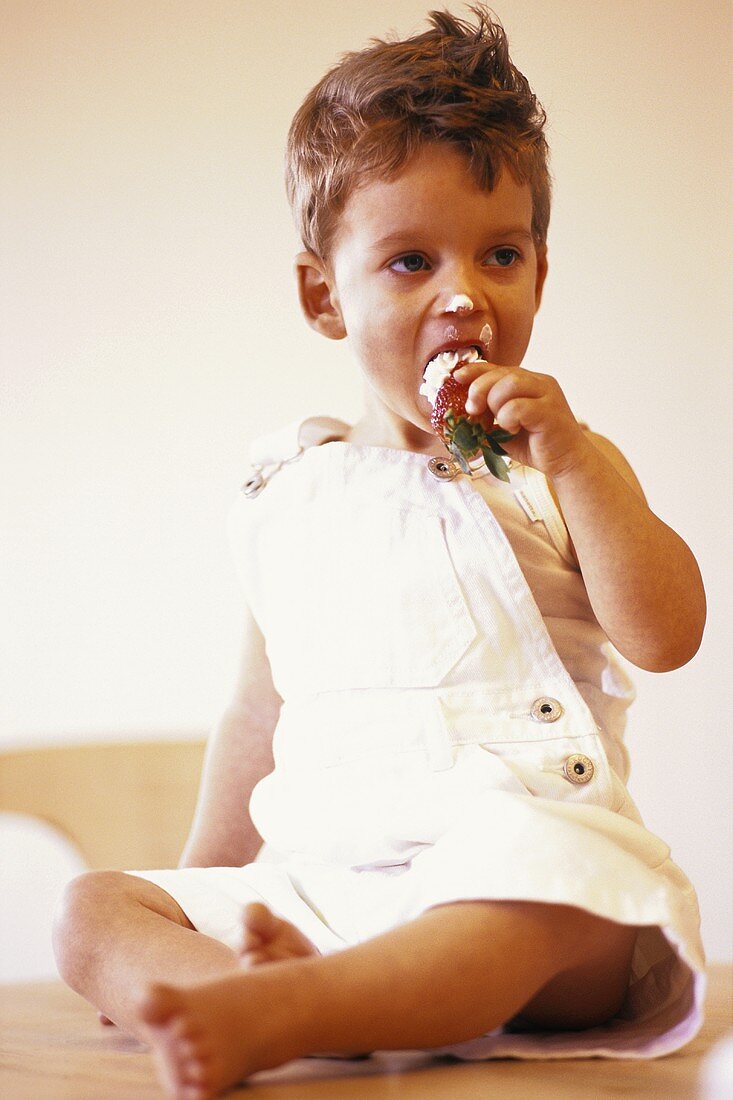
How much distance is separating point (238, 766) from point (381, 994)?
0.49 meters

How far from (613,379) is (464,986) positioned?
52.6 inches

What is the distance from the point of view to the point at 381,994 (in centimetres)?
52

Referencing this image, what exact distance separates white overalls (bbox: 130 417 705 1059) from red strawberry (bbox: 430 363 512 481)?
3.8 inches

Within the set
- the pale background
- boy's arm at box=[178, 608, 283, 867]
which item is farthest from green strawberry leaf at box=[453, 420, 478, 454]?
the pale background

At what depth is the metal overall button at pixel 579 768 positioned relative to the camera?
0.74 meters

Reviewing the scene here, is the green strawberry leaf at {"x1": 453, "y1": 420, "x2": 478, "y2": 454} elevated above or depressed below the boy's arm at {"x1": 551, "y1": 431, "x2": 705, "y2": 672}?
above

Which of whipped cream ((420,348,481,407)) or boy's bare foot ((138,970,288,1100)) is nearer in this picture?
boy's bare foot ((138,970,288,1100))

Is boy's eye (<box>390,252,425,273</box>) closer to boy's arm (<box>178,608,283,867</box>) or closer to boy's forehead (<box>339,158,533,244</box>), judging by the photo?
boy's forehead (<box>339,158,533,244</box>)

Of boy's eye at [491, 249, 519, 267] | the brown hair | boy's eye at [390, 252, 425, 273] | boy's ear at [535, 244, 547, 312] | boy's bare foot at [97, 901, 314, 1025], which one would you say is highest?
the brown hair

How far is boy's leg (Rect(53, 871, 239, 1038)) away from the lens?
0.66 meters

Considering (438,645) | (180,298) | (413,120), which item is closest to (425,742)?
(438,645)

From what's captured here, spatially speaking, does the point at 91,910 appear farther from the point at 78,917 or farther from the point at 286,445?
the point at 286,445

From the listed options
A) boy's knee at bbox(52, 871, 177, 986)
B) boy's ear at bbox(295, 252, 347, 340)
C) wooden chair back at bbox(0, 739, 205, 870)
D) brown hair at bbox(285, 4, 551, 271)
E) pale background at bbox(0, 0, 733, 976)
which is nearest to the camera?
boy's knee at bbox(52, 871, 177, 986)

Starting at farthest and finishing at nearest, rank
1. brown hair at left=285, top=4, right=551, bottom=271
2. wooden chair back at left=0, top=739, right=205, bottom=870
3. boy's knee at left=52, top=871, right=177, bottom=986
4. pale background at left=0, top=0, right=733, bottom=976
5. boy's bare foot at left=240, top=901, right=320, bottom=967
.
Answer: pale background at left=0, top=0, right=733, bottom=976 → wooden chair back at left=0, top=739, right=205, bottom=870 → brown hair at left=285, top=4, right=551, bottom=271 → boy's knee at left=52, top=871, right=177, bottom=986 → boy's bare foot at left=240, top=901, right=320, bottom=967
